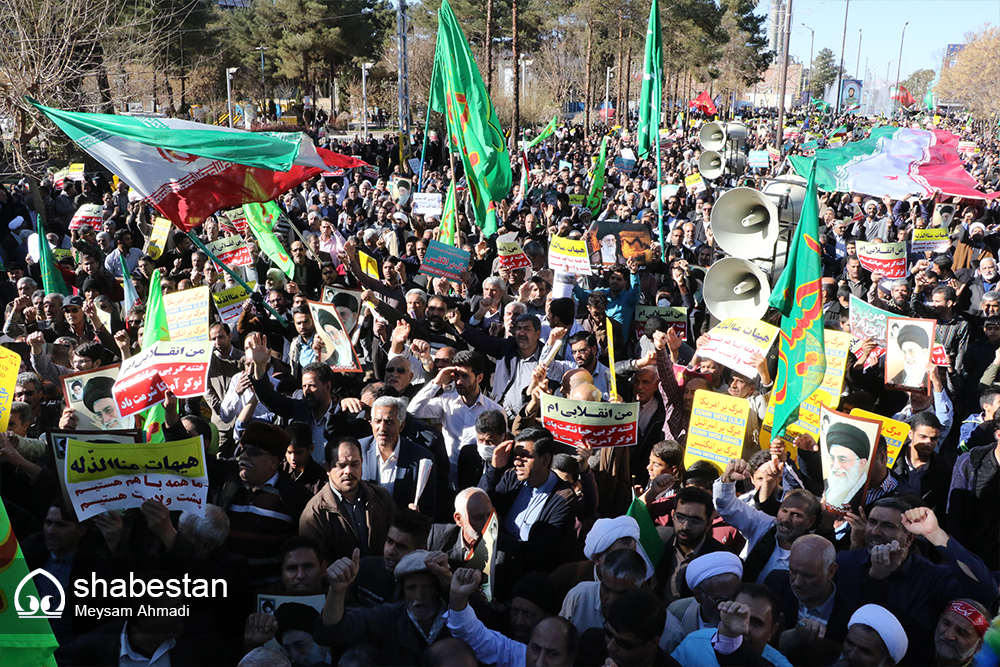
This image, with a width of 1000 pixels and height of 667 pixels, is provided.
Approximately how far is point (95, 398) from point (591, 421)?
9.10 ft

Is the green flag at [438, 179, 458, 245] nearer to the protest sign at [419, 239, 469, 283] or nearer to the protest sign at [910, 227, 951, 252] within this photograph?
the protest sign at [419, 239, 469, 283]

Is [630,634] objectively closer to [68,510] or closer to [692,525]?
[692,525]

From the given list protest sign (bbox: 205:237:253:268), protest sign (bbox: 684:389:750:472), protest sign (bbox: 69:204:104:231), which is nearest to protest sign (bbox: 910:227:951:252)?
protest sign (bbox: 684:389:750:472)

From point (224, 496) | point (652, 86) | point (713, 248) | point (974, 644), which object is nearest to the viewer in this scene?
point (974, 644)

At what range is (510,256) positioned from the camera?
8.46 meters

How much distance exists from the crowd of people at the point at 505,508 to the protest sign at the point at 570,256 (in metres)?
0.45

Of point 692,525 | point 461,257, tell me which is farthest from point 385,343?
point 692,525

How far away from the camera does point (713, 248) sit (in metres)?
9.64

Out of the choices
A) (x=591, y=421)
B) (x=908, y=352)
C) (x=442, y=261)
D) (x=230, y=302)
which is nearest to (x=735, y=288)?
(x=908, y=352)

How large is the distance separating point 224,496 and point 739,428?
2652 mm

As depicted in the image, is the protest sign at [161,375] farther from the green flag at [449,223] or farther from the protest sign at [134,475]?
the green flag at [449,223]

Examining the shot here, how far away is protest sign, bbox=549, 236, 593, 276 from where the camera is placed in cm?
800

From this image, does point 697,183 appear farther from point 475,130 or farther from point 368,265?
point 368,265

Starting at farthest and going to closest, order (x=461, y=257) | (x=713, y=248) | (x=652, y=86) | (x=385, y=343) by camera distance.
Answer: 1. (x=652, y=86)
2. (x=713, y=248)
3. (x=461, y=257)
4. (x=385, y=343)
